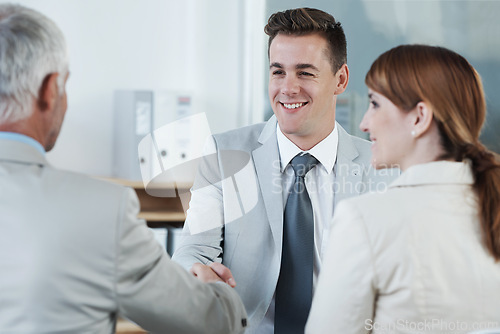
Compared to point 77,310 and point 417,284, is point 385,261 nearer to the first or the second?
point 417,284

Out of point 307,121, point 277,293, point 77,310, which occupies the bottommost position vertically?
point 277,293

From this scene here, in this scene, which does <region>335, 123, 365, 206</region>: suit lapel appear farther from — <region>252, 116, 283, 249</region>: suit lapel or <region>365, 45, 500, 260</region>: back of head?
<region>365, 45, 500, 260</region>: back of head

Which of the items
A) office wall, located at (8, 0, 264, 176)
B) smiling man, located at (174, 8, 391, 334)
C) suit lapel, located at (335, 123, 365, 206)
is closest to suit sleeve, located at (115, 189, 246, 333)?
smiling man, located at (174, 8, 391, 334)

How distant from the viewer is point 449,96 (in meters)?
1.25

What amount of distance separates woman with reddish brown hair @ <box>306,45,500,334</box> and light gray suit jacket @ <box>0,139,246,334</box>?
387 mm

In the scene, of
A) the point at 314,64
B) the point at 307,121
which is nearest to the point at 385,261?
the point at 307,121

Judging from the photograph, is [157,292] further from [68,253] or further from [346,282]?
[346,282]

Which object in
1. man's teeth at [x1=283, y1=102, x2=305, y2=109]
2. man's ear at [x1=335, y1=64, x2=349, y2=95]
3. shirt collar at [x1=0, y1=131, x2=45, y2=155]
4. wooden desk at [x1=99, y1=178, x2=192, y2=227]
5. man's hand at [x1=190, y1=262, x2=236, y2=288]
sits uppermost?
man's ear at [x1=335, y1=64, x2=349, y2=95]

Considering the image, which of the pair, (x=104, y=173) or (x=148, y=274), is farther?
(x=104, y=173)

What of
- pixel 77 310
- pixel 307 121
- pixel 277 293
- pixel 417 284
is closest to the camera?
pixel 77 310

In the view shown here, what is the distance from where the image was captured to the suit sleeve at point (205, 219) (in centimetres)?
179

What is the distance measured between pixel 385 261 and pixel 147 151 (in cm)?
234

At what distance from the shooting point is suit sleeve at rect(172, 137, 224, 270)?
5.88 ft

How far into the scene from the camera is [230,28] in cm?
381
